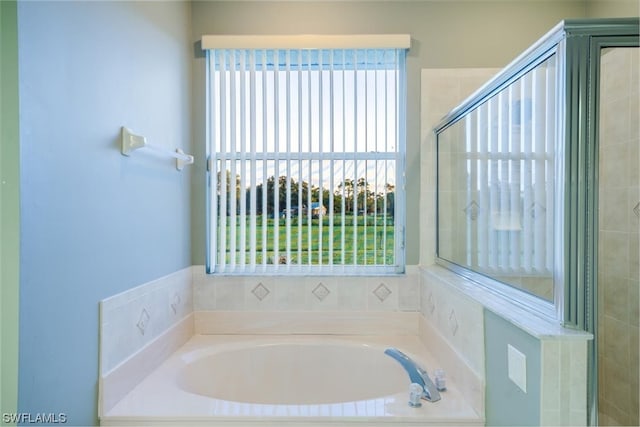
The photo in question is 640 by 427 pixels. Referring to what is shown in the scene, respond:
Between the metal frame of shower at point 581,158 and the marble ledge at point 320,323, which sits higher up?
the metal frame of shower at point 581,158

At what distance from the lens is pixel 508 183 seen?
1354mm

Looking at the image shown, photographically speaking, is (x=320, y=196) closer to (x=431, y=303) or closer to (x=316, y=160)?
(x=316, y=160)

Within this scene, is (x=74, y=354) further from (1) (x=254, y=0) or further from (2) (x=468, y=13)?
(2) (x=468, y=13)

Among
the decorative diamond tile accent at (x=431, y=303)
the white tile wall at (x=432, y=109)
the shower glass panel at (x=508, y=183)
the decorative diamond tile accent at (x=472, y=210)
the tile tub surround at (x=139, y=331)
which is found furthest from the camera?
the white tile wall at (x=432, y=109)

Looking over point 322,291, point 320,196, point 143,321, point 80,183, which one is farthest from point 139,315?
point 320,196

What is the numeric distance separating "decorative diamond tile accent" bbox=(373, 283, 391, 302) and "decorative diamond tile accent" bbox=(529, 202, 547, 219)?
1.03m

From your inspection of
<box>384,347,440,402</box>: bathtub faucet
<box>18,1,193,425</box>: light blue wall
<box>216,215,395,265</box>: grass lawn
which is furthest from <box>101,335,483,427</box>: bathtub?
<box>216,215,395,265</box>: grass lawn

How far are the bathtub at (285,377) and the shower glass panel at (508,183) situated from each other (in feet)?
1.85

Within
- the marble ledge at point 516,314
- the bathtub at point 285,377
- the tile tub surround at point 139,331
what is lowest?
the bathtub at point 285,377

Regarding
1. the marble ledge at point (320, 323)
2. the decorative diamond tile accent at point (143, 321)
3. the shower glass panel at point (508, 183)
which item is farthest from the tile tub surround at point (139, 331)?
the shower glass panel at point (508, 183)

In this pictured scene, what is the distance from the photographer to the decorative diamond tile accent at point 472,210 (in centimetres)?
163

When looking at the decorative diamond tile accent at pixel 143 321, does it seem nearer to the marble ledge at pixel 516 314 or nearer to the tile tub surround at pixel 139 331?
the tile tub surround at pixel 139 331

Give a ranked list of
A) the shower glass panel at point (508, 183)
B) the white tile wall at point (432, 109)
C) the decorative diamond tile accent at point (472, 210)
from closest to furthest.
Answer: the shower glass panel at point (508, 183) → the decorative diamond tile accent at point (472, 210) → the white tile wall at point (432, 109)

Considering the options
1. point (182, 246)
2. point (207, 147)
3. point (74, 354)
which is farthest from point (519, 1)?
point (74, 354)
